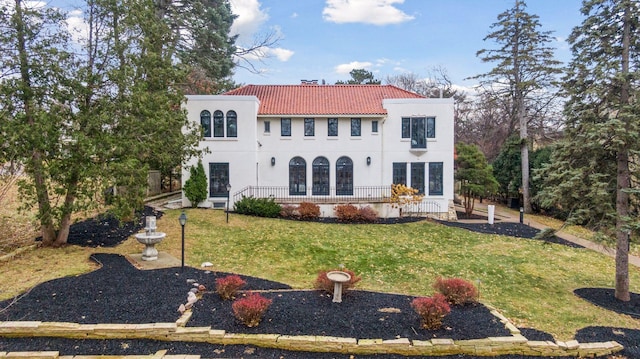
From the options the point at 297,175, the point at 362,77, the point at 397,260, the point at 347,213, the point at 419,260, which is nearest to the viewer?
the point at 397,260

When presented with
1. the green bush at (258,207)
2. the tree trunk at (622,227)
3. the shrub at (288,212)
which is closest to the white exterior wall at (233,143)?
the green bush at (258,207)

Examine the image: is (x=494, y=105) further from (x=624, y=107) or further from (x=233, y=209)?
(x=233, y=209)

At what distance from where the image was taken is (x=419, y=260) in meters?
11.2

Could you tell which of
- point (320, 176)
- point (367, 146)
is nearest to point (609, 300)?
point (367, 146)

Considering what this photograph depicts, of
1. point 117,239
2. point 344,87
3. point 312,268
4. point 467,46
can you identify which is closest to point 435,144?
point 344,87

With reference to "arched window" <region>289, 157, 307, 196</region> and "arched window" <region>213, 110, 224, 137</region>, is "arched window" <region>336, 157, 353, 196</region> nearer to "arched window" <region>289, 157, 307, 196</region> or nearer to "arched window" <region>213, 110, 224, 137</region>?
"arched window" <region>289, 157, 307, 196</region>

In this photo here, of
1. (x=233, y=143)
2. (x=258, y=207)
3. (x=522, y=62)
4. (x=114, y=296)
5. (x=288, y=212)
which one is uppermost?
(x=522, y=62)

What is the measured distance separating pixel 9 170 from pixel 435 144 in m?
18.0

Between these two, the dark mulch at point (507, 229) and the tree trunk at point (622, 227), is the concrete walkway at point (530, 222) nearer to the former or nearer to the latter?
the dark mulch at point (507, 229)

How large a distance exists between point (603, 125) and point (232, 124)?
1536 centimetres

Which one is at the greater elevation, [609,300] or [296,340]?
[296,340]

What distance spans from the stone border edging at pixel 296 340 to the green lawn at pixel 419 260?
1.41 meters

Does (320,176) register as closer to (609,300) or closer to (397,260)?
(397,260)

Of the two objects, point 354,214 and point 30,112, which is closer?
point 30,112
